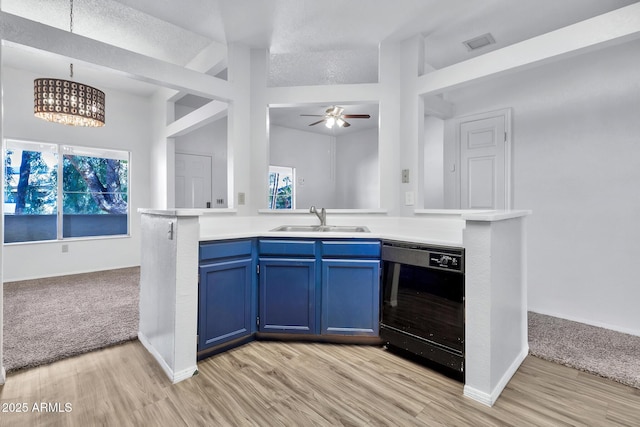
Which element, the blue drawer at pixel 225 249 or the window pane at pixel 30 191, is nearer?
the blue drawer at pixel 225 249

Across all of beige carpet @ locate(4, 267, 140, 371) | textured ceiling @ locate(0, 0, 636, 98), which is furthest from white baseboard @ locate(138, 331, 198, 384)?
textured ceiling @ locate(0, 0, 636, 98)

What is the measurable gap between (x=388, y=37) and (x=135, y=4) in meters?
2.34

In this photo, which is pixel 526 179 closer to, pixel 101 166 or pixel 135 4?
pixel 135 4

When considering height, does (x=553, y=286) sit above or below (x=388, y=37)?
below

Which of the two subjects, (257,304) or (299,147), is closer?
(257,304)

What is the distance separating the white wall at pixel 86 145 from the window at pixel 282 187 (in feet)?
8.76

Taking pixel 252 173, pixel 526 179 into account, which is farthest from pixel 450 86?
pixel 252 173

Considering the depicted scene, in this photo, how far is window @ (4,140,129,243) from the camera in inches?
180

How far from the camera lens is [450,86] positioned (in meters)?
2.87

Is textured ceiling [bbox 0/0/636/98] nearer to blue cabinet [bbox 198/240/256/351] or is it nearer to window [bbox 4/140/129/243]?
blue cabinet [bbox 198/240/256/351]

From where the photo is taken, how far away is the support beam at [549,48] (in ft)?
6.70

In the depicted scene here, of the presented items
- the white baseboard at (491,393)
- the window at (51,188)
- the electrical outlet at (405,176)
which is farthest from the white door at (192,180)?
the white baseboard at (491,393)

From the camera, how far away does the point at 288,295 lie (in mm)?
2465

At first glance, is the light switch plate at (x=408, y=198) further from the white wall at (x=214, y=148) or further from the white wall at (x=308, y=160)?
the white wall at (x=308, y=160)
